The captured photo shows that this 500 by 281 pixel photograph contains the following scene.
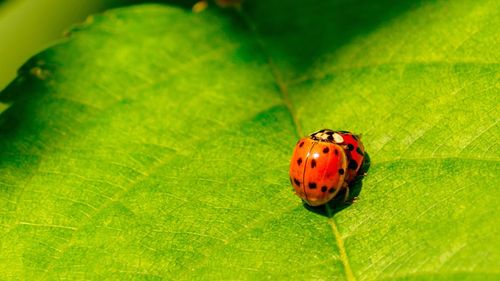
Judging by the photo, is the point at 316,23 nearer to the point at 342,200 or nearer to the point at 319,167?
the point at 319,167

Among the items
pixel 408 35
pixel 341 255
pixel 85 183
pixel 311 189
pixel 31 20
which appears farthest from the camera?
pixel 31 20

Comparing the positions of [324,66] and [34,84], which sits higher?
[34,84]

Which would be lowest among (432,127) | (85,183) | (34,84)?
(432,127)

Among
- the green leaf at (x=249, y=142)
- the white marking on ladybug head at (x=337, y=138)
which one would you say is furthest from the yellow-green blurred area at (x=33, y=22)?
the white marking on ladybug head at (x=337, y=138)

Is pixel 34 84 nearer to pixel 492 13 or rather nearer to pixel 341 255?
pixel 341 255

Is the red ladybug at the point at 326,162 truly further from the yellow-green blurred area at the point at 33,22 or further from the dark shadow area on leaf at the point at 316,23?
the yellow-green blurred area at the point at 33,22

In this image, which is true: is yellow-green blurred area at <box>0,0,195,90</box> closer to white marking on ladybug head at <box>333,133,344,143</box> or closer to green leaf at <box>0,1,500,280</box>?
green leaf at <box>0,1,500,280</box>

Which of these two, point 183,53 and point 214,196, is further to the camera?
point 183,53

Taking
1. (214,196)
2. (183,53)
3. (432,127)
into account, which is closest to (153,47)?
(183,53)
